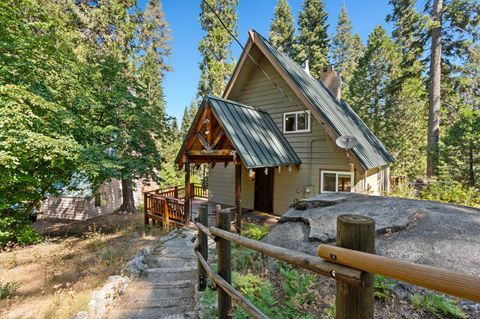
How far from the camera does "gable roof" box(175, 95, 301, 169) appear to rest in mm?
6629

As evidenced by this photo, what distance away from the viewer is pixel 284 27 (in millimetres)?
24125

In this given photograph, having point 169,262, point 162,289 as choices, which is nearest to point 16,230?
point 169,262

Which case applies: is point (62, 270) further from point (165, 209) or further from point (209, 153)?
point (209, 153)

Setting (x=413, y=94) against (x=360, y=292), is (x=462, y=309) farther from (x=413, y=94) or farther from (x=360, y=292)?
(x=413, y=94)

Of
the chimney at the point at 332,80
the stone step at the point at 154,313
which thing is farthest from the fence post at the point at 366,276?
the chimney at the point at 332,80

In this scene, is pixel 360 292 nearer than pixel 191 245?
Yes

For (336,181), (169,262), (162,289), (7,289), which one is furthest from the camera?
(336,181)

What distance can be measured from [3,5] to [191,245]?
8469 mm

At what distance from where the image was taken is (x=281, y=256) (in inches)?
66.7

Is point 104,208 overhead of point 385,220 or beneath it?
beneath

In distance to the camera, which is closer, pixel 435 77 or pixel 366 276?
pixel 366 276

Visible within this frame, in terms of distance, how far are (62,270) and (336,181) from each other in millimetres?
8514

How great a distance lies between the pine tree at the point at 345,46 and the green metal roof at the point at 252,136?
23059 mm

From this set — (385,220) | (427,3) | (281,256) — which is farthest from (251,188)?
(427,3)
